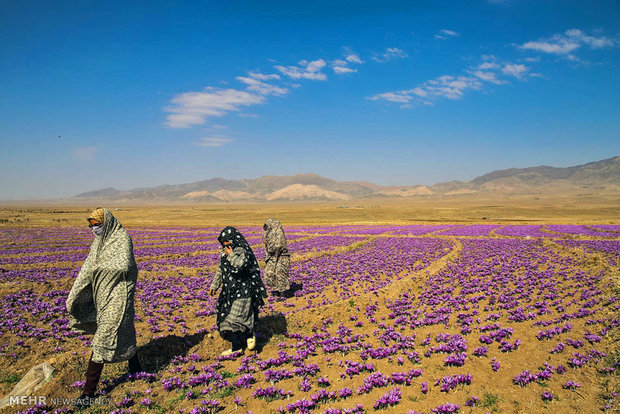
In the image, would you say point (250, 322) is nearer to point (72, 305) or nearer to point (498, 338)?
point (72, 305)

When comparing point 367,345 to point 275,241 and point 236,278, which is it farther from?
point 275,241

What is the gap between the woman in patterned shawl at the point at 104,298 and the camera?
5.75 m

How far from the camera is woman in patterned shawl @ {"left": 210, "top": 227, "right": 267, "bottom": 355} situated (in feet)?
24.3

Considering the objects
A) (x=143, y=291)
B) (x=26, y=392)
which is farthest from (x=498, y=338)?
(x=143, y=291)

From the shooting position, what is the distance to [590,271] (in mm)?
14398

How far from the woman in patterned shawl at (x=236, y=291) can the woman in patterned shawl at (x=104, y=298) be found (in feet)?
6.46

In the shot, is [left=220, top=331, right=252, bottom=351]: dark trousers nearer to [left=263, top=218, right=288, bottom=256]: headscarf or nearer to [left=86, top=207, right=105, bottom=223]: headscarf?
[left=86, top=207, right=105, bottom=223]: headscarf

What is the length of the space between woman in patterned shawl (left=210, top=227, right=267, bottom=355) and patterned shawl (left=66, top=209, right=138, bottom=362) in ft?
6.46

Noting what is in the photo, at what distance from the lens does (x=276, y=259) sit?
41.7 feet

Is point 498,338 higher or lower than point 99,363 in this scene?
lower

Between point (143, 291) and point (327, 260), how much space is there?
10.9 meters

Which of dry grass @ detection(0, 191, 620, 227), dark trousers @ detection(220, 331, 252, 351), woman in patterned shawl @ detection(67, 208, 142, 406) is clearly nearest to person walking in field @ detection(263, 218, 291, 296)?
dark trousers @ detection(220, 331, 252, 351)

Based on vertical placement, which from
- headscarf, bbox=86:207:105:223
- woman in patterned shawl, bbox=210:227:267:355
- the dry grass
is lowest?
the dry grass

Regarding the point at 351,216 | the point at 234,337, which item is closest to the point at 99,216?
the point at 234,337
